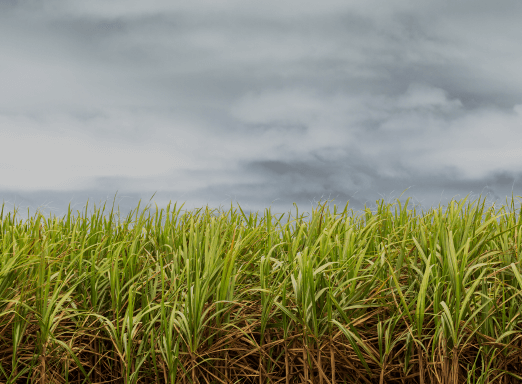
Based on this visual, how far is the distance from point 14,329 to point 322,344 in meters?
2.75

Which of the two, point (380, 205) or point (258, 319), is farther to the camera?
point (380, 205)

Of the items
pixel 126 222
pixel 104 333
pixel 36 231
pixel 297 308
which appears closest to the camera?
pixel 297 308

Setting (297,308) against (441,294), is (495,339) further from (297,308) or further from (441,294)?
(297,308)

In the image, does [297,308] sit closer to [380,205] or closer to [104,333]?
[104,333]

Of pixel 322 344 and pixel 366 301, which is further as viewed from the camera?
pixel 366 301

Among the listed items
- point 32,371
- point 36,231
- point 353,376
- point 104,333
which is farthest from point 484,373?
point 36,231

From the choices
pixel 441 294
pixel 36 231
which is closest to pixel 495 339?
pixel 441 294

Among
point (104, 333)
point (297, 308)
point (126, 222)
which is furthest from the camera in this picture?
point (126, 222)

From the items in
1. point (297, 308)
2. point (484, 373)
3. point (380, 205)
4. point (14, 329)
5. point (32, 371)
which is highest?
point (380, 205)

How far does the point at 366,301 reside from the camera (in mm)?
3801

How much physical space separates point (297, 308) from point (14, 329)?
255 centimetres

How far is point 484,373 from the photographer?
11.4 ft

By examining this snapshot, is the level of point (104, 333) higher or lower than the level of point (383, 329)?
lower

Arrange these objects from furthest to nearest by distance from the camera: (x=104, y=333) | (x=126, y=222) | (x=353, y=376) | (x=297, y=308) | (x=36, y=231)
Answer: (x=126, y=222) → (x=36, y=231) → (x=104, y=333) → (x=353, y=376) → (x=297, y=308)
